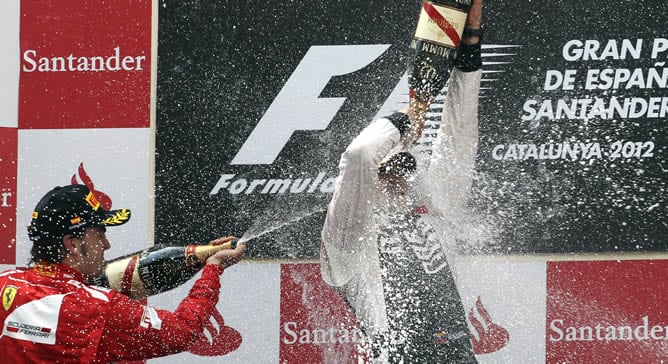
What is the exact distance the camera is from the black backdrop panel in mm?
3828

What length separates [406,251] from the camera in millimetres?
3064

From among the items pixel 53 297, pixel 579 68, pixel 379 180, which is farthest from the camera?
pixel 579 68

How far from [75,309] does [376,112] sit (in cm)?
164

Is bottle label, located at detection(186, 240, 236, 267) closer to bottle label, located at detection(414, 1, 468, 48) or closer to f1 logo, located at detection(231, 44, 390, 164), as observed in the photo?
bottle label, located at detection(414, 1, 468, 48)

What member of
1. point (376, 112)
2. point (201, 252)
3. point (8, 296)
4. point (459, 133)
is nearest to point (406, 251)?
point (459, 133)

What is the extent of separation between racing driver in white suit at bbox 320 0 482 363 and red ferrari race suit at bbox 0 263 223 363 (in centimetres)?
52

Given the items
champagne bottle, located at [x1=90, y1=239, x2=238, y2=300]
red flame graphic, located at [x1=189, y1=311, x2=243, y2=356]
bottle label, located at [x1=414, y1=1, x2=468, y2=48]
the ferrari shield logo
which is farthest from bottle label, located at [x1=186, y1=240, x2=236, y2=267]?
red flame graphic, located at [x1=189, y1=311, x2=243, y2=356]

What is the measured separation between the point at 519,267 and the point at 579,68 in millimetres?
818

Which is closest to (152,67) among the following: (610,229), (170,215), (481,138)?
(170,215)

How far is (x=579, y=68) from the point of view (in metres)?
3.84

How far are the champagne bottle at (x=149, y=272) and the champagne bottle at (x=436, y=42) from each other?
869 mm

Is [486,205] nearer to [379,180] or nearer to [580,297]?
[580,297]

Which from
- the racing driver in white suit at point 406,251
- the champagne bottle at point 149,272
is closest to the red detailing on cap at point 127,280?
the champagne bottle at point 149,272

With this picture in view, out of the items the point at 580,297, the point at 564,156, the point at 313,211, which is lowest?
the point at 580,297
